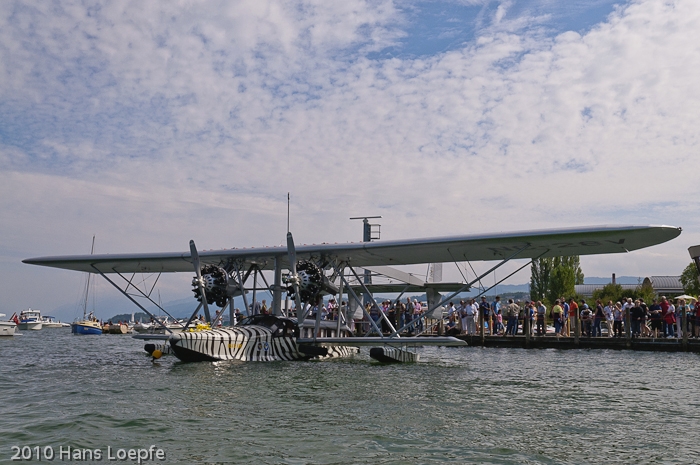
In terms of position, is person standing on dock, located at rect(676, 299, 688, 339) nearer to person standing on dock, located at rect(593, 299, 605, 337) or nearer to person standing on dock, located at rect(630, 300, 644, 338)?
person standing on dock, located at rect(630, 300, 644, 338)

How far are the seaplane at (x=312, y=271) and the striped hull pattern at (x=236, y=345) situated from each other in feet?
0.08

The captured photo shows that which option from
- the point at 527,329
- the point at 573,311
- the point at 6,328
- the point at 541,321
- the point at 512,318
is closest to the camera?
the point at 527,329

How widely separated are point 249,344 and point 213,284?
9.30 ft

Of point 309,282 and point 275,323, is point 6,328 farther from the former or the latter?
point 309,282

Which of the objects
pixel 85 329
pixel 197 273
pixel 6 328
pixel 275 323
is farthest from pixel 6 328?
pixel 275 323

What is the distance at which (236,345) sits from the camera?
1596 centimetres

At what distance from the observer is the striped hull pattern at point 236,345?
49.3ft

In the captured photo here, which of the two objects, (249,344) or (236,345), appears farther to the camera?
(249,344)

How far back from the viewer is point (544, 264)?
66875 mm

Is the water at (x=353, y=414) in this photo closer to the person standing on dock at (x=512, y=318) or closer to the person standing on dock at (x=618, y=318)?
the person standing on dock at (x=618, y=318)

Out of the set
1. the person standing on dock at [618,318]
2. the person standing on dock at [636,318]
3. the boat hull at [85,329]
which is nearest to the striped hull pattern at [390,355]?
the person standing on dock at [636,318]

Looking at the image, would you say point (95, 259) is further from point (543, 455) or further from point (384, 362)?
point (543, 455)

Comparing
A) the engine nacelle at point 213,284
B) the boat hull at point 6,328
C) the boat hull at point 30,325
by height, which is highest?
the engine nacelle at point 213,284

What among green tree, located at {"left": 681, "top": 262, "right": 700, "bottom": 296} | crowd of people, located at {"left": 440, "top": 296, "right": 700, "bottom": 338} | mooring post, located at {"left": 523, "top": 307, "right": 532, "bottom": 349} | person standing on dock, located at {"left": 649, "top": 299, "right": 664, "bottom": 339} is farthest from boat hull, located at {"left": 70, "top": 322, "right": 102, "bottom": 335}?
green tree, located at {"left": 681, "top": 262, "right": 700, "bottom": 296}
